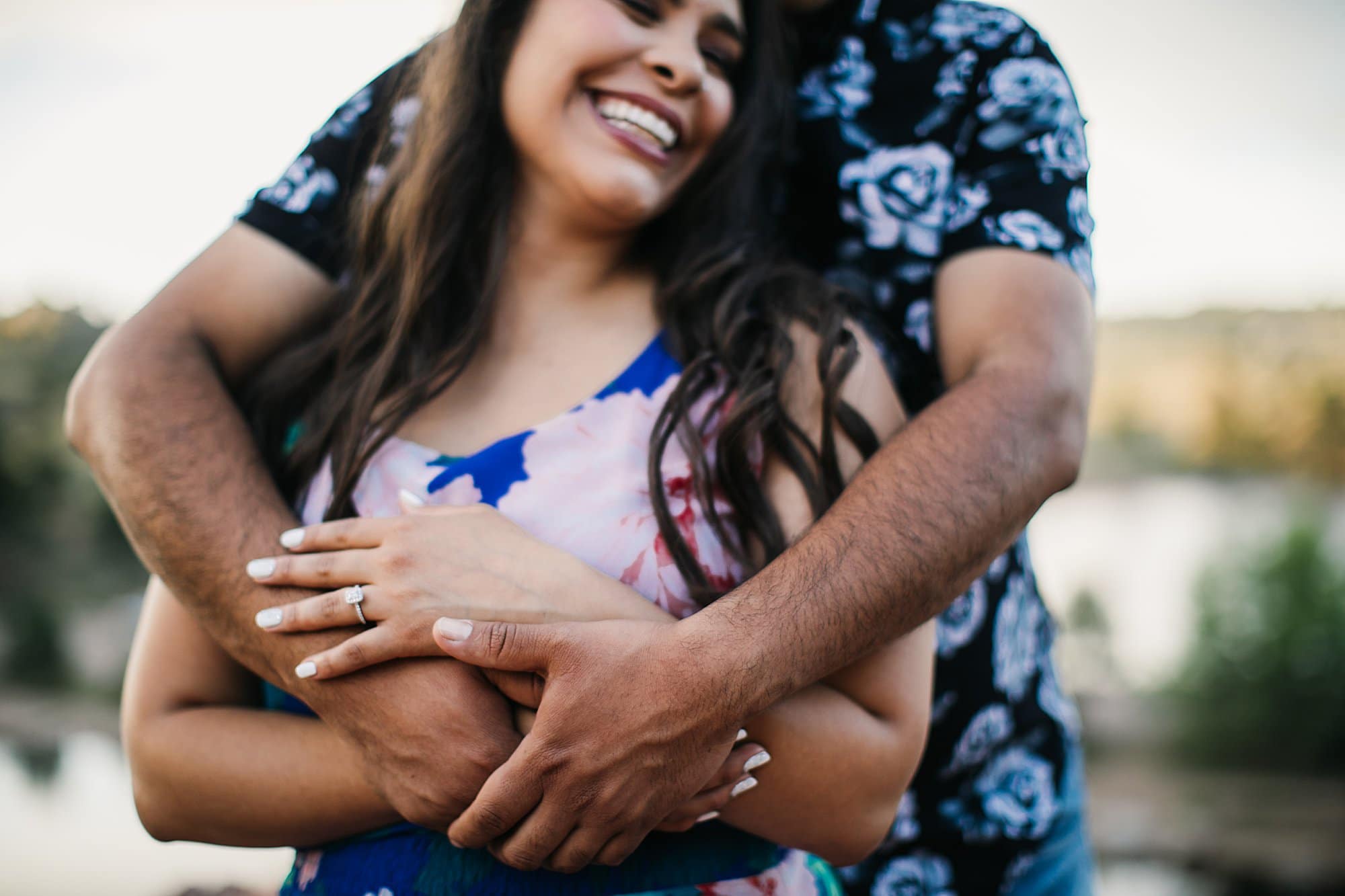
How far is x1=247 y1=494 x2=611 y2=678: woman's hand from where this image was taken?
1.18 meters

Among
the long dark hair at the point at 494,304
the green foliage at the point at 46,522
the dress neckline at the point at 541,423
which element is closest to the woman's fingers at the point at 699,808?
the long dark hair at the point at 494,304

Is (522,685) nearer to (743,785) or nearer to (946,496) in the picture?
(743,785)

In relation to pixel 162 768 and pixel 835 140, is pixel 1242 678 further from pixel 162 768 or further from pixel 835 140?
pixel 162 768

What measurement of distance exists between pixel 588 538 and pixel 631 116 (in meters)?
0.69

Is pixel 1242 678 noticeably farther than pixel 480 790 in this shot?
Answer: Yes

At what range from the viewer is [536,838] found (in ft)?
3.63

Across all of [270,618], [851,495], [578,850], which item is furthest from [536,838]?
[851,495]

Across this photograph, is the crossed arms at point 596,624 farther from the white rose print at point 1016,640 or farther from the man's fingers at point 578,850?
the white rose print at point 1016,640

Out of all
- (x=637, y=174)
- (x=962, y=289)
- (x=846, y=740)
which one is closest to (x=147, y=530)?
(x=637, y=174)

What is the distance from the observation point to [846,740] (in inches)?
48.5

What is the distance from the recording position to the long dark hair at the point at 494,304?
4.46ft

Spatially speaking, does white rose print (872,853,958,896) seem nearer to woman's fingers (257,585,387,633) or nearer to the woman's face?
woman's fingers (257,585,387,633)

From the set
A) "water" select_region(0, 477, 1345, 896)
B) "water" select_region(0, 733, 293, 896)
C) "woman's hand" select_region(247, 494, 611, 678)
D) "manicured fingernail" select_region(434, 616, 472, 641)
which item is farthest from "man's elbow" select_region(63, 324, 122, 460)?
"water" select_region(0, 477, 1345, 896)

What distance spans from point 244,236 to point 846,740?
1.31 m
